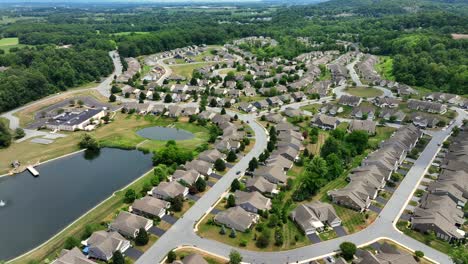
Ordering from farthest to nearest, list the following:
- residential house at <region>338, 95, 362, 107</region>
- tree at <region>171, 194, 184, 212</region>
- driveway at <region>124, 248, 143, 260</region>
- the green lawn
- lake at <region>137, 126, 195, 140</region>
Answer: residential house at <region>338, 95, 362, 107</region>, lake at <region>137, 126, 195, 140</region>, tree at <region>171, 194, 184, 212</region>, the green lawn, driveway at <region>124, 248, 143, 260</region>

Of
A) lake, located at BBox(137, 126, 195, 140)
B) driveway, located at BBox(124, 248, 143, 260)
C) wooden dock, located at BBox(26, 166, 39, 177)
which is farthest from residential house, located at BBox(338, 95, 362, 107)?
wooden dock, located at BBox(26, 166, 39, 177)

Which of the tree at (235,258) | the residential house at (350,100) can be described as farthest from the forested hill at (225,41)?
the tree at (235,258)

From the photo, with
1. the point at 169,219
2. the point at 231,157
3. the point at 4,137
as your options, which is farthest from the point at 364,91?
the point at 4,137

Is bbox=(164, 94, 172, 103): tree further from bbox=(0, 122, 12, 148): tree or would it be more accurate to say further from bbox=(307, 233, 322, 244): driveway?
bbox=(307, 233, 322, 244): driveway

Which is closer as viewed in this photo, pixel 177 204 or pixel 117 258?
pixel 117 258

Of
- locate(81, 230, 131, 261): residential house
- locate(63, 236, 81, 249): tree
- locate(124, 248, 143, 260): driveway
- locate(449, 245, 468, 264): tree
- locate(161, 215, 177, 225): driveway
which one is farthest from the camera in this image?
locate(161, 215, 177, 225): driveway

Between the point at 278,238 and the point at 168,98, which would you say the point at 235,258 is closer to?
the point at 278,238

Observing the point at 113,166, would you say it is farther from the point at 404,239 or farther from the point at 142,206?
the point at 404,239

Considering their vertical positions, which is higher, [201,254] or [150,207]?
[150,207]
